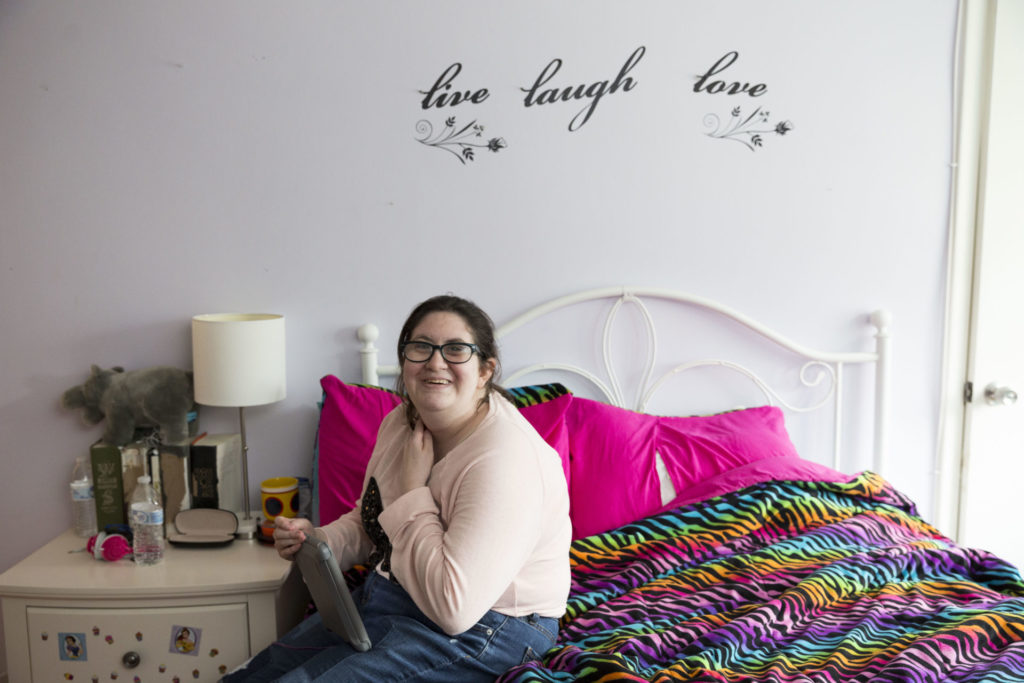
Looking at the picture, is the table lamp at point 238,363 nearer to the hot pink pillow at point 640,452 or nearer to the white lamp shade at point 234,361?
the white lamp shade at point 234,361

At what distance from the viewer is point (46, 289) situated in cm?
243

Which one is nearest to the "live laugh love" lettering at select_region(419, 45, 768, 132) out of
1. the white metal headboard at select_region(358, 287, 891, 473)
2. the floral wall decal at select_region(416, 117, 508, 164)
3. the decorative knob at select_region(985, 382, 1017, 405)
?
the floral wall decal at select_region(416, 117, 508, 164)

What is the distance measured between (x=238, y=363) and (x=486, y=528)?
1.11 meters

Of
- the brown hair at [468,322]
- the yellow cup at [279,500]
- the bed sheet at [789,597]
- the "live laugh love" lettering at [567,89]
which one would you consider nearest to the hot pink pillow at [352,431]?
the yellow cup at [279,500]

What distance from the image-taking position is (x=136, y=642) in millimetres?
2010

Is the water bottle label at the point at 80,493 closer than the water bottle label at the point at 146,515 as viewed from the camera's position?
No

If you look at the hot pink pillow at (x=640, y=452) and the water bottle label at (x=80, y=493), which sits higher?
the hot pink pillow at (x=640, y=452)

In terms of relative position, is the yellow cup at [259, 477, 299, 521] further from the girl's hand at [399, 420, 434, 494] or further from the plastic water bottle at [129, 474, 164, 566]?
the girl's hand at [399, 420, 434, 494]

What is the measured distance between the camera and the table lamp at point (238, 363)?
2.25 meters

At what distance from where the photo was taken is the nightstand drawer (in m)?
2.00

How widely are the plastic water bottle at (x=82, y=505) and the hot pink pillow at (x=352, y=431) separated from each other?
0.67 metres

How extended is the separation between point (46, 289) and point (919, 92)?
2.73 metres

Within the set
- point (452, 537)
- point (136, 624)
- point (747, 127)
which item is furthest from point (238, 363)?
point (747, 127)

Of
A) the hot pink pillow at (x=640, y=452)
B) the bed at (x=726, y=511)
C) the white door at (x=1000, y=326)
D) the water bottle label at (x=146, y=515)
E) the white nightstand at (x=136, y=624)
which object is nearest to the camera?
the bed at (x=726, y=511)
